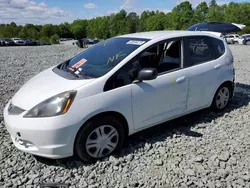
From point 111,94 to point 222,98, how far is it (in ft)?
8.69

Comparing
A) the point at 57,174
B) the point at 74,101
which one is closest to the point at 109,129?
the point at 74,101

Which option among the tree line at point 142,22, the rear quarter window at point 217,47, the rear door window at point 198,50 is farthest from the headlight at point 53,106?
the tree line at point 142,22

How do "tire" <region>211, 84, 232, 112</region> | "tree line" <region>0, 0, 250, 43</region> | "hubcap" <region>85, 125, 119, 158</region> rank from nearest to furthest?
1. "hubcap" <region>85, 125, 119, 158</region>
2. "tire" <region>211, 84, 232, 112</region>
3. "tree line" <region>0, 0, 250, 43</region>

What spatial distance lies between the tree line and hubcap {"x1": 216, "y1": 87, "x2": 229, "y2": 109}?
4715cm

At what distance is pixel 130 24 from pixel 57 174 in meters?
86.2

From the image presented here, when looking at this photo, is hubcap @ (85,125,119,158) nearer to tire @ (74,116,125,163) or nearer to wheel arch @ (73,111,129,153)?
tire @ (74,116,125,163)

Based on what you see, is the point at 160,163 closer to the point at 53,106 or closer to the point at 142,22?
the point at 53,106

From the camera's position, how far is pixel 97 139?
3.20 m

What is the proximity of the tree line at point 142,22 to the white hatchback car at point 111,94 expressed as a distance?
4817 centimetres

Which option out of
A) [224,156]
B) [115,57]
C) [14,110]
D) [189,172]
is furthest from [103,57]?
[224,156]

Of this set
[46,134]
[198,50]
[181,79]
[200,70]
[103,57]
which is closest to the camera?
[46,134]

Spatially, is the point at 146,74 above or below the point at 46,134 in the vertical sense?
above

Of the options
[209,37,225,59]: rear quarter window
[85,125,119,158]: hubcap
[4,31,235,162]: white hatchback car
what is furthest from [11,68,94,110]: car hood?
[209,37,225,59]: rear quarter window

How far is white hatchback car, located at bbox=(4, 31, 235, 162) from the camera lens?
2.95m
